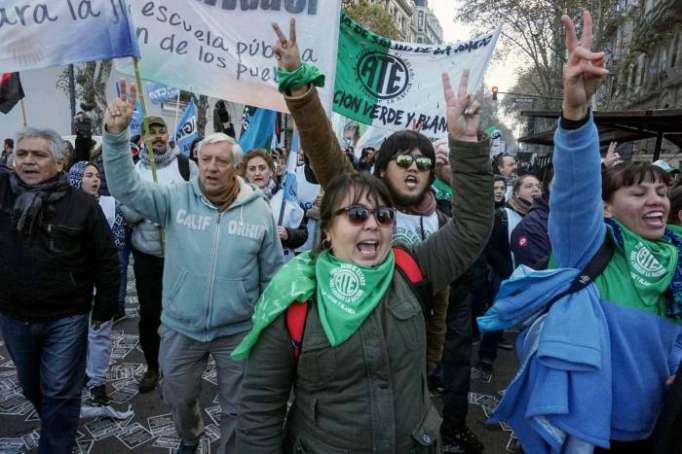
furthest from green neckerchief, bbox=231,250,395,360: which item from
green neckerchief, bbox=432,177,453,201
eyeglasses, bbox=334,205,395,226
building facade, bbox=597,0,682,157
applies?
building facade, bbox=597,0,682,157

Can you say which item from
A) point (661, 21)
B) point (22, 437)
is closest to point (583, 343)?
point (22, 437)

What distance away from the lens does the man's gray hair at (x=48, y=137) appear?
2.88 m

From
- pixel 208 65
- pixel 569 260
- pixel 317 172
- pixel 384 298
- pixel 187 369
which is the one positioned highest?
pixel 208 65

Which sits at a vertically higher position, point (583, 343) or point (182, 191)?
point (182, 191)

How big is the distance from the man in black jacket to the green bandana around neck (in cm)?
271

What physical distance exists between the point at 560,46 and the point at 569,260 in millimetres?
26213

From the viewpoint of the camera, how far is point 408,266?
185cm

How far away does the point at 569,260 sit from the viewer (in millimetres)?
1983

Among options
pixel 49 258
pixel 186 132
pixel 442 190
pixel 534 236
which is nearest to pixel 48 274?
pixel 49 258

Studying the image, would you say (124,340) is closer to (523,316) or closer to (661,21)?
(523,316)

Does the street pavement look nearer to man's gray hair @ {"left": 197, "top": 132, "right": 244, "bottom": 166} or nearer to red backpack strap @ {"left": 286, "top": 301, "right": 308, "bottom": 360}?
man's gray hair @ {"left": 197, "top": 132, "right": 244, "bottom": 166}

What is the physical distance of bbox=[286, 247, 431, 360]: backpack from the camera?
1.67 metres

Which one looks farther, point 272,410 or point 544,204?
point 544,204

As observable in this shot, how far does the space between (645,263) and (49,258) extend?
2895 millimetres
